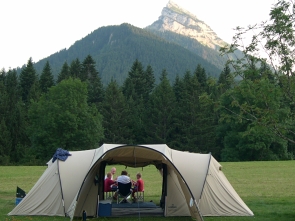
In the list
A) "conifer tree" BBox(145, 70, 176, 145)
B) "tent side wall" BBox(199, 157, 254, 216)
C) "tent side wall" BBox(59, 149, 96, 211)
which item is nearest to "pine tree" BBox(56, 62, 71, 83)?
"conifer tree" BBox(145, 70, 176, 145)

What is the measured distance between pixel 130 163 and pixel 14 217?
5489mm

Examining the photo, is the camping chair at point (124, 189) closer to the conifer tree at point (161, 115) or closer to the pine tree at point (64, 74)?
the conifer tree at point (161, 115)

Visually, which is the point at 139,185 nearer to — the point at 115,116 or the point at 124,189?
the point at 124,189

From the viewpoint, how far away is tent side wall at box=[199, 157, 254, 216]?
14.0m

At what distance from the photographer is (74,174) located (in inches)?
562

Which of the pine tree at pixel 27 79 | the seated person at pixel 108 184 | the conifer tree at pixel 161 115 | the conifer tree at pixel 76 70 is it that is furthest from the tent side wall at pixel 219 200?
the conifer tree at pixel 76 70

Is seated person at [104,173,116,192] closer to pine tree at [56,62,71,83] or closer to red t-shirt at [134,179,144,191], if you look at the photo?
red t-shirt at [134,179,144,191]

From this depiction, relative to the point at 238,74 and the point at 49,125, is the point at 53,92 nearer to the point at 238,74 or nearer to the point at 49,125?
the point at 49,125

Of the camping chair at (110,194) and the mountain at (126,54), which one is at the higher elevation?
the mountain at (126,54)

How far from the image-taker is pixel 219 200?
46.6 feet

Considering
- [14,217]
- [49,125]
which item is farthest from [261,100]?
[49,125]

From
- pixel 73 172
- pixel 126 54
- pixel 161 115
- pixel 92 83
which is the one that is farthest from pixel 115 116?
pixel 126 54

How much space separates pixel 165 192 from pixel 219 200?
1815 millimetres

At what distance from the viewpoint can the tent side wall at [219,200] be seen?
46.1 feet
